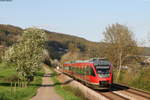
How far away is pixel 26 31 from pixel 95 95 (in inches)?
1057

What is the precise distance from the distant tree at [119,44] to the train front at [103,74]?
16.1 m

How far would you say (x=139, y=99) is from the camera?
23.7 metres

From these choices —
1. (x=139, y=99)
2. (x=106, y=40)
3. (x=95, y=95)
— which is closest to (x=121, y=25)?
(x=106, y=40)

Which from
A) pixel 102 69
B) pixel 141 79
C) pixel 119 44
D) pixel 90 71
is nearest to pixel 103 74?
pixel 102 69

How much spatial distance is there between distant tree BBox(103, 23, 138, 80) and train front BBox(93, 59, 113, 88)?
52.7ft

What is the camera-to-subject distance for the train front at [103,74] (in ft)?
96.0

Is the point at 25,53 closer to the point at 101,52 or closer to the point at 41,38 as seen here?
the point at 41,38

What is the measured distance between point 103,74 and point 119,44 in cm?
2011

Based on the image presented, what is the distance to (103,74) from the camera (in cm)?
2948

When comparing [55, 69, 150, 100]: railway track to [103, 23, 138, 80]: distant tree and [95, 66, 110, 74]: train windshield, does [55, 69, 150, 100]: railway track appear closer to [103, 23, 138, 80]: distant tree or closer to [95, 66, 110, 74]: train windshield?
[95, 66, 110, 74]: train windshield

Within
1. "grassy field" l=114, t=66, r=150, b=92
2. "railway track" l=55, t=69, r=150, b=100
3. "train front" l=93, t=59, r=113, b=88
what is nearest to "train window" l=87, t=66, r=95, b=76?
"train front" l=93, t=59, r=113, b=88

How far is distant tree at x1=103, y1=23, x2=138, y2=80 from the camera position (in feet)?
161

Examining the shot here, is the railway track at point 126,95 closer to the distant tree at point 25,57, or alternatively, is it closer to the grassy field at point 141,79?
the grassy field at point 141,79

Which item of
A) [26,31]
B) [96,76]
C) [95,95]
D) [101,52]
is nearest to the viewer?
[95,95]
